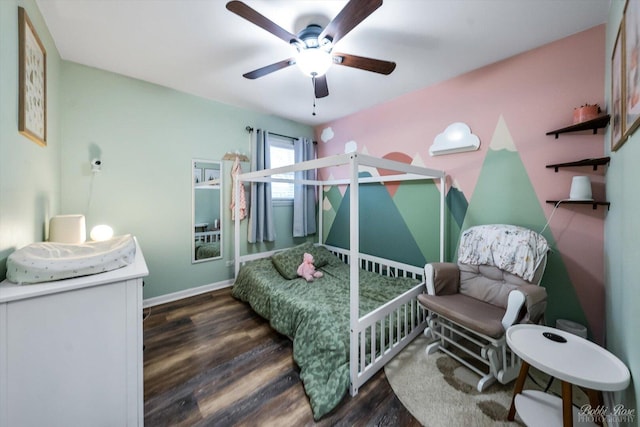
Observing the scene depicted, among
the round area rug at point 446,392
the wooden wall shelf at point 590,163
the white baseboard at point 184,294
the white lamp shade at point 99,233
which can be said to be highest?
the wooden wall shelf at point 590,163

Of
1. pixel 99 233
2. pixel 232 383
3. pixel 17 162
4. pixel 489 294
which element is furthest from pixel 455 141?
pixel 99 233

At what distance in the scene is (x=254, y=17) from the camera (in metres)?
1.21

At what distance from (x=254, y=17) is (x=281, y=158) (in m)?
2.40

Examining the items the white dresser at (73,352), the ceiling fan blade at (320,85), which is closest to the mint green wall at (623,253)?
the ceiling fan blade at (320,85)

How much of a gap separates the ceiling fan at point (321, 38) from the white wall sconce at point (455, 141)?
1146 mm

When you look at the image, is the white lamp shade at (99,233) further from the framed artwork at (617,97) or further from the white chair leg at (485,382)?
the framed artwork at (617,97)

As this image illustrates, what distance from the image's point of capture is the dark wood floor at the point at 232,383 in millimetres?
1327

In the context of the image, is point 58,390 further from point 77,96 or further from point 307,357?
point 77,96

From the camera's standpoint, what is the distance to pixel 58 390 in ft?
3.04

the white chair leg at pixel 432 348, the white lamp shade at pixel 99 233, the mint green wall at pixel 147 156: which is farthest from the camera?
the mint green wall at pixel 147 156

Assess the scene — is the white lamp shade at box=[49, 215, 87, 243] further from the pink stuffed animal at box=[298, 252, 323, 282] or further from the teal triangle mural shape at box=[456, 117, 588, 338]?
the teal triangle mural shape at box=[456, 117, 588, 338]

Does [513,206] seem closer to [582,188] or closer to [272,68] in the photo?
[582,188]

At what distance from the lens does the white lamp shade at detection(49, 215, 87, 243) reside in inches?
62.5

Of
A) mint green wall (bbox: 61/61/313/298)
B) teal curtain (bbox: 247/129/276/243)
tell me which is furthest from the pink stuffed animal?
mint green wall (bbox: 61/61/313/298)
